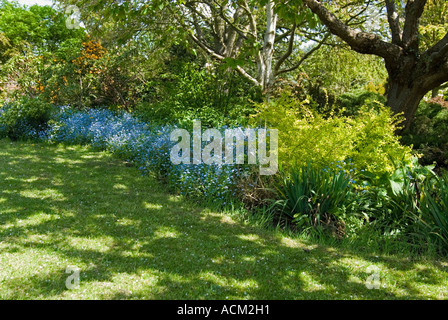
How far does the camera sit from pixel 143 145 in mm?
7375

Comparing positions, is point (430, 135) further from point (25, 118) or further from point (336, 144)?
point (25, 118)

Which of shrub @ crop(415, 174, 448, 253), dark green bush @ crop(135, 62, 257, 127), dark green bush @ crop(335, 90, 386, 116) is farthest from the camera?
dark green bush @ crop(335, 90, 386, 116)

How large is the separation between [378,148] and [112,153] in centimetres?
562

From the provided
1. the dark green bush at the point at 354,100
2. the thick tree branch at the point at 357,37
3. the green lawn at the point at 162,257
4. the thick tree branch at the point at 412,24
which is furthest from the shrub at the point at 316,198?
the dark green bush at the point at 354,100

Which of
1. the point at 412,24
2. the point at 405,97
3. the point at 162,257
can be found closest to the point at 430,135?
the point at 405,97

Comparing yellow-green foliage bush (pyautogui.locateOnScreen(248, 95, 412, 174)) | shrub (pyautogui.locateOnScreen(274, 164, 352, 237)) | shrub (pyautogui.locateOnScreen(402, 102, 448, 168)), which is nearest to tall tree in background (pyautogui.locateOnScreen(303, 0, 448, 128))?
shrub (pyautogui.locateOnScreen(402, 102, 448, 168))

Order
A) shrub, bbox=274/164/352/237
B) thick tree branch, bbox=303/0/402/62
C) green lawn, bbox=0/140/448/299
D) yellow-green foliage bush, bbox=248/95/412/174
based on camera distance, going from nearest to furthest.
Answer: green lawn, bbox=0/140/448/299 < shrub, bbox=274/164/352/237 < yellow-green foliage bush, bbox=248/95/412/174 < thick tree branch, bbox=303/0/402/62

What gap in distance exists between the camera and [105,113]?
1075cm

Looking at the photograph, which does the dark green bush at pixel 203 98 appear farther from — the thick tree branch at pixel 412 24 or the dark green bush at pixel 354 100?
the thick tree branch at pixel 412 24

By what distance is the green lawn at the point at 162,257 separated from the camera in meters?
3.25

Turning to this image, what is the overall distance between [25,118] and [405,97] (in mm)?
9371

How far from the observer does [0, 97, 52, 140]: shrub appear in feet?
31.3

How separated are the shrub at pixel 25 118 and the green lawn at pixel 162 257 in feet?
14.3

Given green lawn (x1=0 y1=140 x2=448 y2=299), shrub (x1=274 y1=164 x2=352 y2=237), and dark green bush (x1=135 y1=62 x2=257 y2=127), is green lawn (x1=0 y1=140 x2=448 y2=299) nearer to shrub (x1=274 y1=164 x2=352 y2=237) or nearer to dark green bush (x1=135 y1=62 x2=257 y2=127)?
shrub (x1=274 y1=164 x2=352 y2=237)
